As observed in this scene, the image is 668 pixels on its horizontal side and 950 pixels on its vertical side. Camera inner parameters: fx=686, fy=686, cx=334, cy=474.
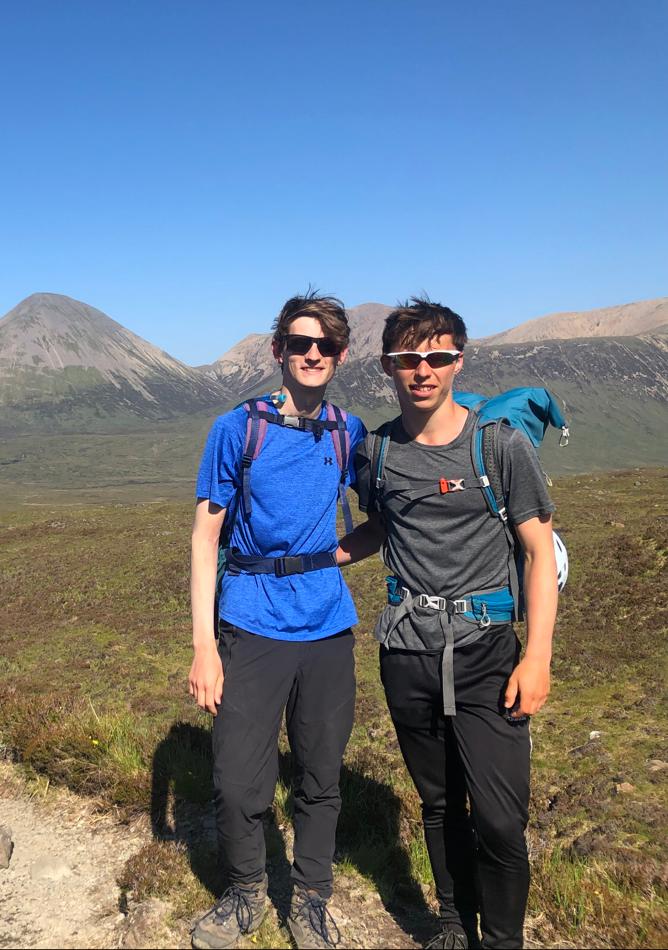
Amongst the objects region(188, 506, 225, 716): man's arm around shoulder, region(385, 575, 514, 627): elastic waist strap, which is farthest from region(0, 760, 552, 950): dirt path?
region(385, 575, 514, 627): elastic waist strap

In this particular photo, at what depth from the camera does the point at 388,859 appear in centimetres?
529

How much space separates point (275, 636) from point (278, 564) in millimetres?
454

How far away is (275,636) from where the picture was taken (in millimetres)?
4352

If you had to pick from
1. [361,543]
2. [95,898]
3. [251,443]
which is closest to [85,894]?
[95,898]

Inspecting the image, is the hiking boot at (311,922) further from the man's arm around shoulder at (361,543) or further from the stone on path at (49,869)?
the man's arm around shoulder at (361,543)

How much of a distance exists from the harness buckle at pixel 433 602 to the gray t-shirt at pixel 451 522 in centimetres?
3

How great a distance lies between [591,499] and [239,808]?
23.7 m

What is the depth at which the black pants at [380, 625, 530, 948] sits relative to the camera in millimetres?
3871

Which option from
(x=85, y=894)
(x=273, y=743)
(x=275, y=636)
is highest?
(x=275, y=636)

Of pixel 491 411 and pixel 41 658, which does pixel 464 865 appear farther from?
pixel 41 658

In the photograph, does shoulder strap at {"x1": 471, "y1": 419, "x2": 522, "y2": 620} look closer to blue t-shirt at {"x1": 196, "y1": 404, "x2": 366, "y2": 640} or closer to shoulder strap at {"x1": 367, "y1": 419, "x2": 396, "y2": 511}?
shoulder strap at {"x1": 367, "y1": 419, "x2": 396, "y2": 511}

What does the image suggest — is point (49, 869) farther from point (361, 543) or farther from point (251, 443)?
point (251, 443)

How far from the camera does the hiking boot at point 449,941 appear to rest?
4.12m

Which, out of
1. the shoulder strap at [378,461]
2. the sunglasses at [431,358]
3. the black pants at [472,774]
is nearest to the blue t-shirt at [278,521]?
the shoulder strap at [378,461]
